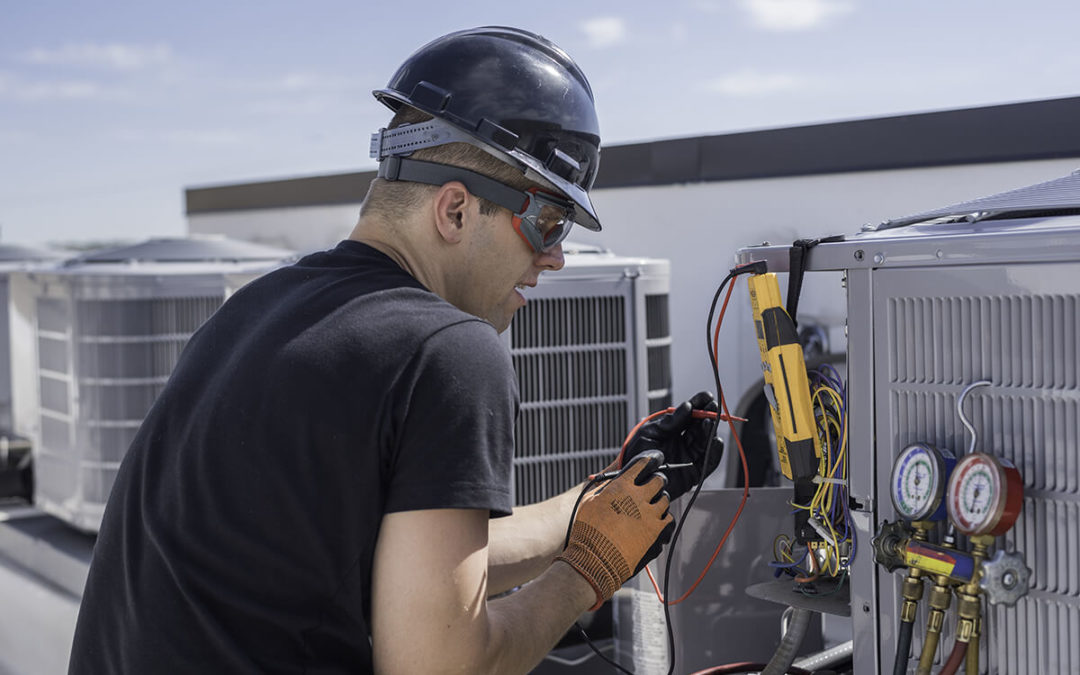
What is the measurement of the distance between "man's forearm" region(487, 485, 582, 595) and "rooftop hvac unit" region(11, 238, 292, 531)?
2.79m

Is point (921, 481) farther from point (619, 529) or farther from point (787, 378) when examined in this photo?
point (619, 529)

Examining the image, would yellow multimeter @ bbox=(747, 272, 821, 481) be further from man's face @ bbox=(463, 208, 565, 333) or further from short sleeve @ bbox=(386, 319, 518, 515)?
short sleeve @ bbox=(386, 319, 518, 515)

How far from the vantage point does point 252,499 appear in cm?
134

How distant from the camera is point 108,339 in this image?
15.2 feet

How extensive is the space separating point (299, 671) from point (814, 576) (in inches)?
36.3

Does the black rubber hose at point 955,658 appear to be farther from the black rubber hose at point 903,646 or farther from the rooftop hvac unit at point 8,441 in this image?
the rooftop hvac unit at point 8,441

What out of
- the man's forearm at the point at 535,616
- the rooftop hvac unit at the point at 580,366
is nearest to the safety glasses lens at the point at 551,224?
the man's forearm at the point at 535,616

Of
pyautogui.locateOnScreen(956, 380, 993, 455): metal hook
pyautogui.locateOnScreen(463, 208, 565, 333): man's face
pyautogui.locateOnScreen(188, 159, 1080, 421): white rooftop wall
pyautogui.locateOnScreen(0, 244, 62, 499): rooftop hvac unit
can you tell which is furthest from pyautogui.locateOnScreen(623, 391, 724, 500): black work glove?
Result: pyautogui.locateOnScreen(0, 244, 62, 499): rooftop hvac unit

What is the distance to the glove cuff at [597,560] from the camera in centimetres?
162

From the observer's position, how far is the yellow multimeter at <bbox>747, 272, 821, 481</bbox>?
1.66m

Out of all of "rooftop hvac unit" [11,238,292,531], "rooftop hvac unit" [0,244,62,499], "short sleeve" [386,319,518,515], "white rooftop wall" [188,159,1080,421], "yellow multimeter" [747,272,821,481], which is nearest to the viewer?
"short sleeve" [386,319,518,515]

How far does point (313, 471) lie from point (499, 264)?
467 millimetres

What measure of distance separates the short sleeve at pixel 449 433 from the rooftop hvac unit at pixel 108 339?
3311mm

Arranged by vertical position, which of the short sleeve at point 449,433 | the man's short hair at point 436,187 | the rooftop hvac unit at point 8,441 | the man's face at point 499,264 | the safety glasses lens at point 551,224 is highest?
the man's short hair at point 436,187
